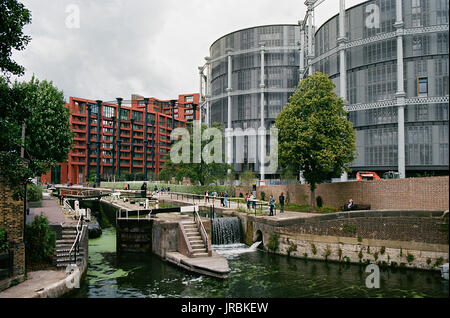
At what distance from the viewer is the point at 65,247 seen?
708 inches

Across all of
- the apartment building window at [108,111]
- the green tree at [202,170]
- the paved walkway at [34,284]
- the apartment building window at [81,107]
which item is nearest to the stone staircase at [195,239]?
the paved walkway at [34,284]

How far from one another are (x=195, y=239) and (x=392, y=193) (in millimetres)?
14828

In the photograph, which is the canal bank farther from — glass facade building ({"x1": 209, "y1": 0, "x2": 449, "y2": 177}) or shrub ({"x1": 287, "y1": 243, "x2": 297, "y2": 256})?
glass facade building ({"x1": 209, "y1": 0, "x2": 449, "y2": 177})

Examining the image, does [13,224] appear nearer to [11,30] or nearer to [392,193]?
[11,30]

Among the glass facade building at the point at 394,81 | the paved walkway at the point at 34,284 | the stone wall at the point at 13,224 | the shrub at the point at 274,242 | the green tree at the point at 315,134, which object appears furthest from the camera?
the glass facade building at the point at 394,81

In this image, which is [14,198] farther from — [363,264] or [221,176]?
[221,176]

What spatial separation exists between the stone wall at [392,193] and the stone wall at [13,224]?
2059cm

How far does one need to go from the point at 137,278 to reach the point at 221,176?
31204 millimetres

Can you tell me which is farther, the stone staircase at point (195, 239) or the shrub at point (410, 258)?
the stone staircase at point (195, 239)

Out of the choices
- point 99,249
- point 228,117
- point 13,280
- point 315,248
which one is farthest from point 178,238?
point 228,117

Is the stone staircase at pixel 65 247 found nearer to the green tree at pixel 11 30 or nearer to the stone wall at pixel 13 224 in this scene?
the stone wall at pixel 13 224

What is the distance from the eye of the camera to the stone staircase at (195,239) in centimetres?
2089

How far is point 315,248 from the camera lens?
23.2 metres

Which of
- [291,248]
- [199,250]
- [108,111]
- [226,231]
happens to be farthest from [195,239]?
[108,111]
